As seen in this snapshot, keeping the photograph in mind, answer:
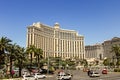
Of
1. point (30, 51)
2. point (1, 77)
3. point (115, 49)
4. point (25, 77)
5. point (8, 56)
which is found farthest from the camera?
point (115, 49)

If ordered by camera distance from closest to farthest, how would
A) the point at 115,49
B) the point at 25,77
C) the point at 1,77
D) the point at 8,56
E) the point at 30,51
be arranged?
the point at 25,77
the point at 1,77
the point at 8,56
the point at 30,51
the point at 115,49

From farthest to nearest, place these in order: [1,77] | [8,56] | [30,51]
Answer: [30,51] → [8,56] → [1,77]

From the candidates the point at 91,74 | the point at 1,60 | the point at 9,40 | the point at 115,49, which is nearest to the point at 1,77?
the point at 1,60

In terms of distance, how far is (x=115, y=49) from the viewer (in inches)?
4557

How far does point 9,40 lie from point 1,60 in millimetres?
5428

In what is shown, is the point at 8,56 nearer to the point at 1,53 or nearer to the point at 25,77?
the point at 1,53

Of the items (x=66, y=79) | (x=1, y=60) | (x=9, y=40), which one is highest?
(x=9, y=40)

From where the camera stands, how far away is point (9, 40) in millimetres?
60344

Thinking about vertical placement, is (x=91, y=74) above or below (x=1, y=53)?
below

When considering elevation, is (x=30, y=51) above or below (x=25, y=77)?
above

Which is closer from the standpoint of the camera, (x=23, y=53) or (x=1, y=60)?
(x=1, y=60)

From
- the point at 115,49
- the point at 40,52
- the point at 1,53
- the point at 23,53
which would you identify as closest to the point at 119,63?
the point at 115,49

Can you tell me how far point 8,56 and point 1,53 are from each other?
2954 millimetres

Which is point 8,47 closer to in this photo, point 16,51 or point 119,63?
point 16,51
